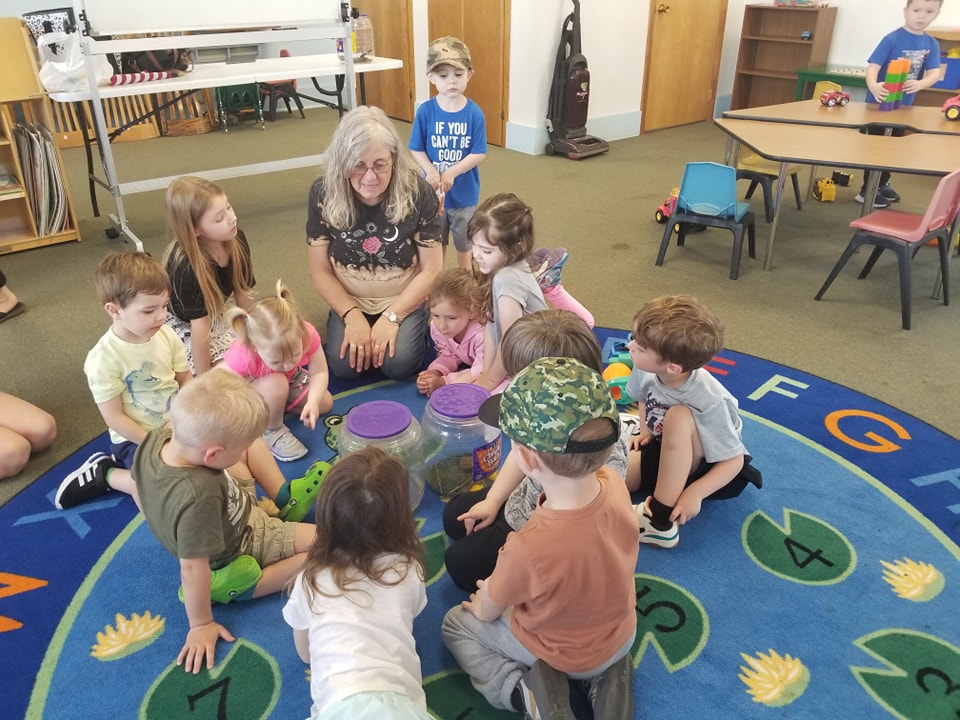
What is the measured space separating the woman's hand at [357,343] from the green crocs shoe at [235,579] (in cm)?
96

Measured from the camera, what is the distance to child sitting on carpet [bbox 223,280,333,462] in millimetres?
1941

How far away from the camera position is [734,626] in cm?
163

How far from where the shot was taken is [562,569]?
1.18 meters

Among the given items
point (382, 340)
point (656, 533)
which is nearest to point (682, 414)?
point (656, 533)

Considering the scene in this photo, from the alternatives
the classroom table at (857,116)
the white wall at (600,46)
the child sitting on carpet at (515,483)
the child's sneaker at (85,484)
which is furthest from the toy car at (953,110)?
the child's sneaker at (85,484)

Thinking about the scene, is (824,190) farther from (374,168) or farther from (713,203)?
(374,168)

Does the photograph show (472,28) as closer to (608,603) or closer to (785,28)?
(785,28)

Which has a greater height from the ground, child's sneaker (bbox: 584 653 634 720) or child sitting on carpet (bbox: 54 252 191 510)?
child sitting on carpet (bbox: 54 252 191 510)

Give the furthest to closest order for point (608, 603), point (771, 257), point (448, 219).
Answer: point (771, 257)
point (448, 219)
point (608, 603)

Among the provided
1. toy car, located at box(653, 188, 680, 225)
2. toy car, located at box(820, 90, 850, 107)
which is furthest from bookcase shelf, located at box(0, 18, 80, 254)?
toy car, located at box(820, 90, 850, 107)

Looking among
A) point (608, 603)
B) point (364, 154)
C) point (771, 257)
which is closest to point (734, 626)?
point (608, 603)

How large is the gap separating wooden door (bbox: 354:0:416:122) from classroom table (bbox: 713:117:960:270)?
3.56 metres

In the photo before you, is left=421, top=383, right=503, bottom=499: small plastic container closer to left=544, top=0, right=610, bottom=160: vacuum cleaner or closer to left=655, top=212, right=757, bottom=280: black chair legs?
left=655, top=212, right=757, bottom=280: black chair legs

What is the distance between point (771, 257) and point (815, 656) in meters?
2.58
